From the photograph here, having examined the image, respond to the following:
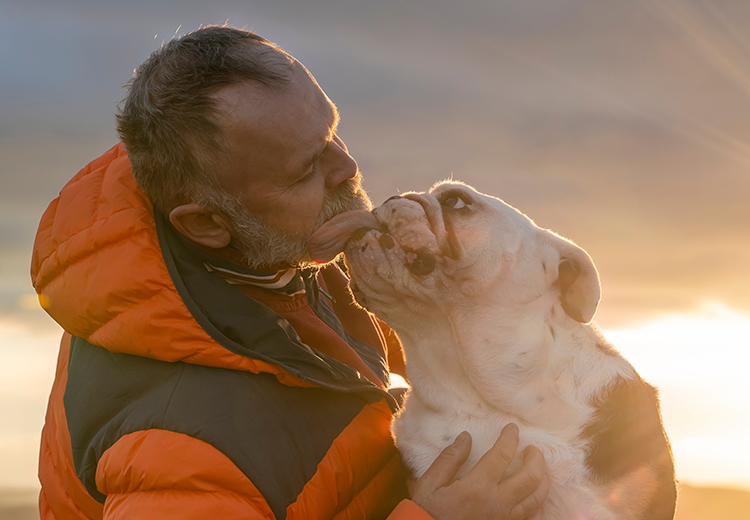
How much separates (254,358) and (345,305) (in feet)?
4.95

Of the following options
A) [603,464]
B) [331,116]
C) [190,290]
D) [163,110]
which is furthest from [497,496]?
[163,110]

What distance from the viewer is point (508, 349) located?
287 centimetres

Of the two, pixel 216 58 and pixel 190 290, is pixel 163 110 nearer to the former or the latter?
pixel 216 58

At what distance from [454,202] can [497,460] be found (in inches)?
53.2

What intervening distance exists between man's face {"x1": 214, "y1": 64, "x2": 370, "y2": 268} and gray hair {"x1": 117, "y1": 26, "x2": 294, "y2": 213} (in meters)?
0.07

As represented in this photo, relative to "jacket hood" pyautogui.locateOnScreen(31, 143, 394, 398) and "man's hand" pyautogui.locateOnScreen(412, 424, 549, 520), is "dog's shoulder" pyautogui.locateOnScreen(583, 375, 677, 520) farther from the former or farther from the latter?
"jacket hood" pyautogui.locateOnScreen(31, 143, 394, 398)

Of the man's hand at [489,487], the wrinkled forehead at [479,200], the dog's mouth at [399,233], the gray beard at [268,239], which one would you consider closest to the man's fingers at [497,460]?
the man's hand at [489,487]

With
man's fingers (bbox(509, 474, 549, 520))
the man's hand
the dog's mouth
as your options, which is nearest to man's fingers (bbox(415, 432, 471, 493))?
the man's hand

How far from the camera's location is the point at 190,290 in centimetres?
282

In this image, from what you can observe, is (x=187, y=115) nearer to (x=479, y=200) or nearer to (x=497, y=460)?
(x=479, y=200)

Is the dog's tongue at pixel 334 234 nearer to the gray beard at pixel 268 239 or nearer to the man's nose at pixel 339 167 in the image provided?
the gray beard at pixel 268 239

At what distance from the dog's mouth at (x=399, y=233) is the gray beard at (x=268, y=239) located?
0.58 ft

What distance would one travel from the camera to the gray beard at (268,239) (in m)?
3.09

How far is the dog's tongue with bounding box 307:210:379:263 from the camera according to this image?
301 centimetres
